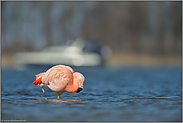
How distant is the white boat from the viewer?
30938mm

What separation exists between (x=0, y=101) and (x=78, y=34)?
3484 centimetres

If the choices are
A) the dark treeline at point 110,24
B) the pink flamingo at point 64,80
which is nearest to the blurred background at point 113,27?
the dark treeline at point 110,24

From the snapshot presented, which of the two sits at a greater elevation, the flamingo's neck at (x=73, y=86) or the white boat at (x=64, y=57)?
the white boat at (x=64, y=57)

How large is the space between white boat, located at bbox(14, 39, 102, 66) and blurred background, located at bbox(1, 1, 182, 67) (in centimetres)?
819

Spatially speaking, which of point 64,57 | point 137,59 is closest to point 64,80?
point 64,57

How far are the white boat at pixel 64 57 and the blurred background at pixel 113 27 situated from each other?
819 cm

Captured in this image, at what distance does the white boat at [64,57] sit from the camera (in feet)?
102

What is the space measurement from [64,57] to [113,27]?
593 inches

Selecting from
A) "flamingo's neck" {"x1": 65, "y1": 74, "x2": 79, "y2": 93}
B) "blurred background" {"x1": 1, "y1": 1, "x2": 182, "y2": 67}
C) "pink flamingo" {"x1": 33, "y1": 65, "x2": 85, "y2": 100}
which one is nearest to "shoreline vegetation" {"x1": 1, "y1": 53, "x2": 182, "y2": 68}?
"blurred background" {"x1": 1, "y1": 1, "x2": 182, "y2": 67}

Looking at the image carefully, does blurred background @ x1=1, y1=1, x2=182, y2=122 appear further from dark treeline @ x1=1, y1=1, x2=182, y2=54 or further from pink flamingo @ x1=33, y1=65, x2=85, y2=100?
pink flamingo @ x1=33, y1=65, x2=85, y2=100

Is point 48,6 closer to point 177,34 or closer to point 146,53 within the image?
point 146,53

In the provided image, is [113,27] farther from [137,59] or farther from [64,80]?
[64,80]

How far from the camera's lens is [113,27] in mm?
44406

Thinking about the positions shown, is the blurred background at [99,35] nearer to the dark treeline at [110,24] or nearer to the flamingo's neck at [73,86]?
the dark treeline at [110,24]
